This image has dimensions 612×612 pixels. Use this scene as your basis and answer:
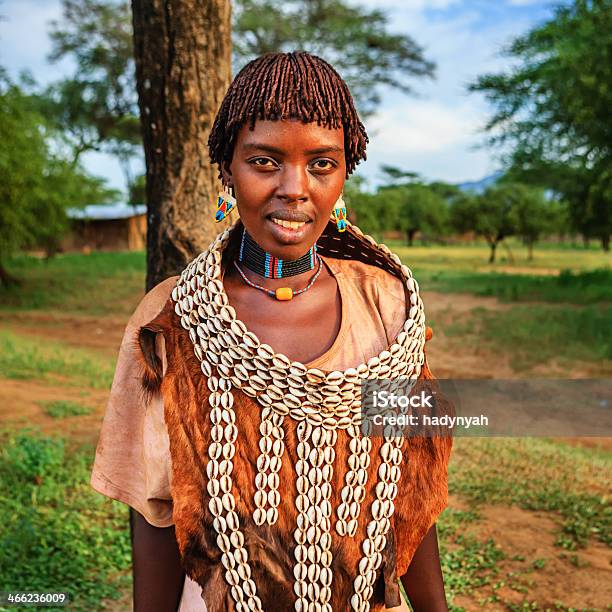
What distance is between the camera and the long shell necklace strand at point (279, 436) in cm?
123

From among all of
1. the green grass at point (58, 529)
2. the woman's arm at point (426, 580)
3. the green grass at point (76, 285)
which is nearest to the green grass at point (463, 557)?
the green grass at point (58, 529)

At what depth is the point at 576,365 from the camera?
29.8 feet

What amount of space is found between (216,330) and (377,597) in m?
0.63

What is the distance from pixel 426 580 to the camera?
1422 millimetres

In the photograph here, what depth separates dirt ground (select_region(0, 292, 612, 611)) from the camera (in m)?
3.13

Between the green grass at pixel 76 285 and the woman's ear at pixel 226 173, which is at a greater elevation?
the woman's ear at pixel 226 173

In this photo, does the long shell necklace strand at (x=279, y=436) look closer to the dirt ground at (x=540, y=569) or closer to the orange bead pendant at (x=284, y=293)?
the orange bead pendant at (x=284, y=293)

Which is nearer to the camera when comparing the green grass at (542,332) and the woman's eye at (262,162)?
the woman's eye at (262,162)

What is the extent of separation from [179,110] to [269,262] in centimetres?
130

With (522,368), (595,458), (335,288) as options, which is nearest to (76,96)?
(522,368)

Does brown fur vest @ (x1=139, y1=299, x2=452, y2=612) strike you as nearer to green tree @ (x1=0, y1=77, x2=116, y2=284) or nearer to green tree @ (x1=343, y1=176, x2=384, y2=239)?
green tree @ (x1=0, y1=77, x2=116, y2=284)

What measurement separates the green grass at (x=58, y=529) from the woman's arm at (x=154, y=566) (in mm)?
1951

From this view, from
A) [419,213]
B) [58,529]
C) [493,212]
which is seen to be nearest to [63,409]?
[58,529]

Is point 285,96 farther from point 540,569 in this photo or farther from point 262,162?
point 540,569
